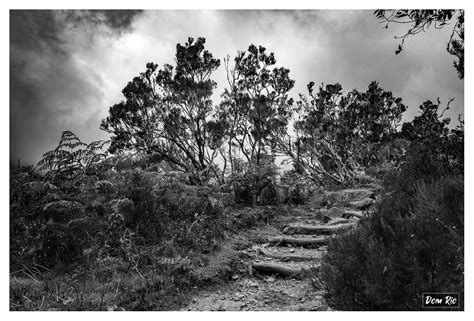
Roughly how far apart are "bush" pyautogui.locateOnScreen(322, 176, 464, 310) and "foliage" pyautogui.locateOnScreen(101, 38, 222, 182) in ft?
29.3

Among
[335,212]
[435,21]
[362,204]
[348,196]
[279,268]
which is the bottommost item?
[279,268]

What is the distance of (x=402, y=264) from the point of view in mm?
2988

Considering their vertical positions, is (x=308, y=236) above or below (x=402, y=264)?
above

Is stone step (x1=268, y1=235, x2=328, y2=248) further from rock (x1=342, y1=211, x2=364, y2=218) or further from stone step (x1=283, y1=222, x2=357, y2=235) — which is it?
rock (x1=342, y1=211, x2=364, y2=218)

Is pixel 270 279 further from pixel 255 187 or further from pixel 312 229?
pixel 255 187

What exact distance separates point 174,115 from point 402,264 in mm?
10635

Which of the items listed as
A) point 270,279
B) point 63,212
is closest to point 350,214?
point 270,279

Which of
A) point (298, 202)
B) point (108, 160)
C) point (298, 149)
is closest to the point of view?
point (108, 160)

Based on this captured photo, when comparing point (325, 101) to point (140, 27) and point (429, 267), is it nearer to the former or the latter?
point (140, 27)

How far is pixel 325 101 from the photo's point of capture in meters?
13.2

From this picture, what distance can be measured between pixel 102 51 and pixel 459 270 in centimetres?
428
